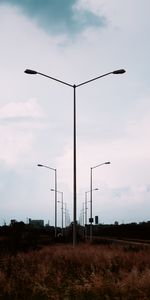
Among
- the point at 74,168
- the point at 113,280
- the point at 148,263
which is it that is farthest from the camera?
the point at 74,168

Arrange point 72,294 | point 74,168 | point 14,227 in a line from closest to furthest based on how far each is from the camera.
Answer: point 72,294 < point 74,168 < point 14,227

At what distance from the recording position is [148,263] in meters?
17.6

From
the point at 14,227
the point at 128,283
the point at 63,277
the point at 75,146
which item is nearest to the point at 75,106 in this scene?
the point at 75,146

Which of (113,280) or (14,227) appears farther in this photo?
(14,227)

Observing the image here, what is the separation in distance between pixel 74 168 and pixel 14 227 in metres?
20.4

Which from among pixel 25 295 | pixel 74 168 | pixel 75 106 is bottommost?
pixel 25 295

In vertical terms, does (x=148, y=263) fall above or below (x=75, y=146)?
below

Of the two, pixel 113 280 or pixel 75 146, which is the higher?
pixel 75 146

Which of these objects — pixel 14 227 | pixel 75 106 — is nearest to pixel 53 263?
pixel 75 106

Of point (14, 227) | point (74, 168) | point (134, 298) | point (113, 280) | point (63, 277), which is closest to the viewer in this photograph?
point (134, 298)

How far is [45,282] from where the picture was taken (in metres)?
14.2

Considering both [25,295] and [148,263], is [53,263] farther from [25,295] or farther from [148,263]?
[25,295]

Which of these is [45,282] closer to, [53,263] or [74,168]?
[53,263]

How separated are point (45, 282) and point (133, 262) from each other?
4815mm
